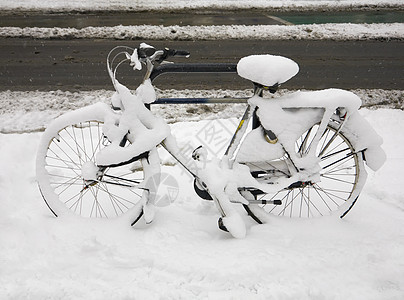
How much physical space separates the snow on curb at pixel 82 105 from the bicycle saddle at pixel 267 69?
2.40 metres

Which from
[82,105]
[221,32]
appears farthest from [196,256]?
[221,32]

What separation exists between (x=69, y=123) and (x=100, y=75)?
4.06m

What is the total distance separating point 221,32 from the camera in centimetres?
916

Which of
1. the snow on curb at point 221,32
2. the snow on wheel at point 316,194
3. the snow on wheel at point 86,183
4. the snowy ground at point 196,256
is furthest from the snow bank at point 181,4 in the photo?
the snowy ground at point 196,256

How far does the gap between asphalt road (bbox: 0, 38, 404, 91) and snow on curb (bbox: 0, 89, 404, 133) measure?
28cm

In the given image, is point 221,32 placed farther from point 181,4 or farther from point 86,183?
point 86,183

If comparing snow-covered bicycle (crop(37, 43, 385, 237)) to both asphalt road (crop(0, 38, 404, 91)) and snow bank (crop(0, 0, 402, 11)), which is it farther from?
snow bank (crop(0, 0, 402, 11))

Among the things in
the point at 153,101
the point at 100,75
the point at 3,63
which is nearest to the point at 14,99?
the point at 100,75

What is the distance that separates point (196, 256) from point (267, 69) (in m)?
1.48

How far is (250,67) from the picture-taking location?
102 inches

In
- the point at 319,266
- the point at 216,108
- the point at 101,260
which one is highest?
the point at 216,108

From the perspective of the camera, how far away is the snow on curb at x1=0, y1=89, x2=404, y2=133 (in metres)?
Result: 4.95

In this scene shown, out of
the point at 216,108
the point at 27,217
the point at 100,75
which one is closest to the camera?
the point at 27,217

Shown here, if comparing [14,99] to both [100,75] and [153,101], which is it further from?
[153,101]
